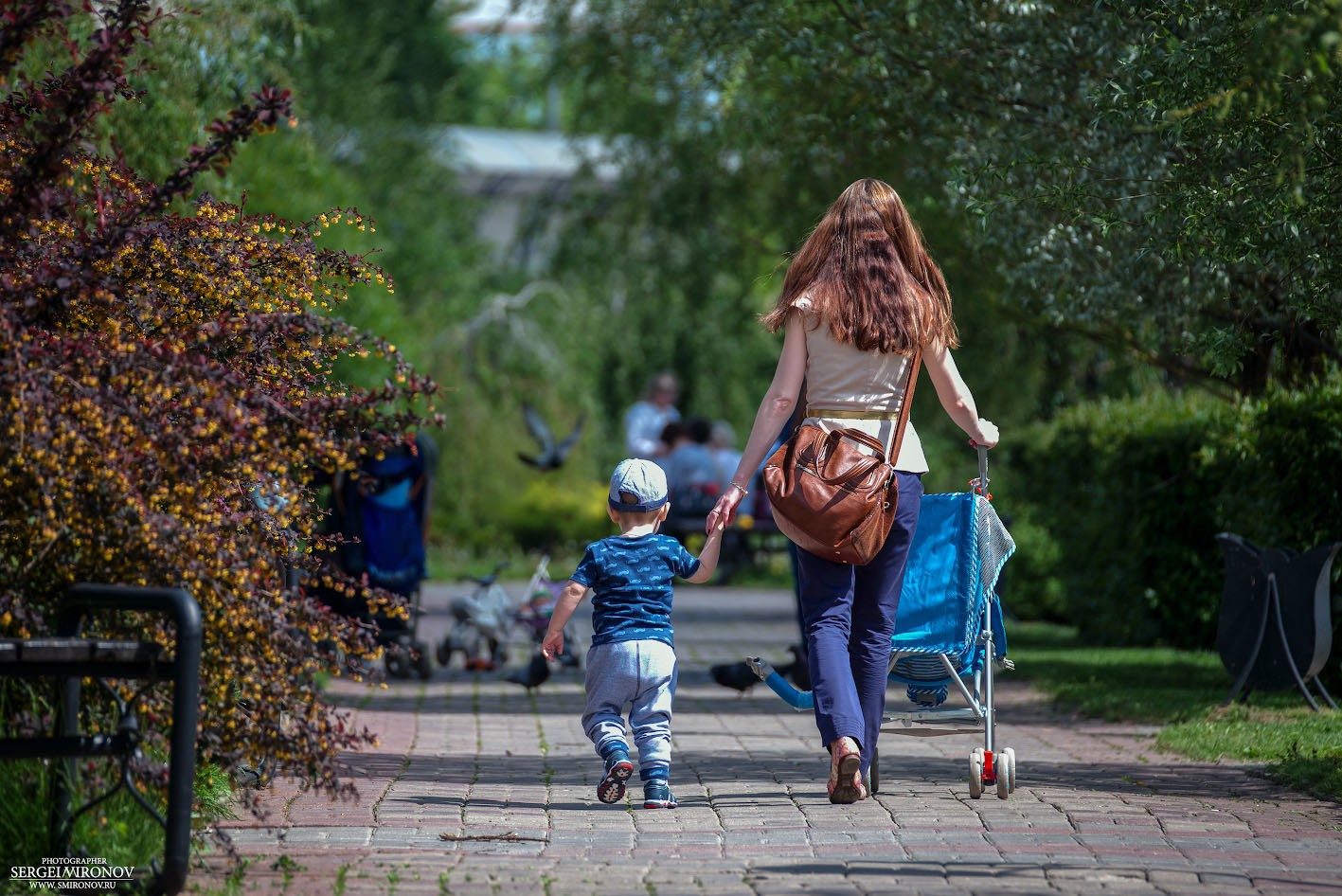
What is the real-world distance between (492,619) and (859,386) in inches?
225

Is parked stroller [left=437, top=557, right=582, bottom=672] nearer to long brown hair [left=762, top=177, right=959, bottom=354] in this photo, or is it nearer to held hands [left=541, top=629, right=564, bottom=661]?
held hands [left=541, top=629, right=564, bottom=661]

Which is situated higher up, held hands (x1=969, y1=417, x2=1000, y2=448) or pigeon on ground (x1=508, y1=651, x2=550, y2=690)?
held hands (x1=969, y1=417, x2=1000, y2=448)

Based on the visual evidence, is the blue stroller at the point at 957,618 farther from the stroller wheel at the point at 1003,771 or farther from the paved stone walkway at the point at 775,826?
the paved stone walkway at the point at 775,826

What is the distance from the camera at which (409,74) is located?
37000mm

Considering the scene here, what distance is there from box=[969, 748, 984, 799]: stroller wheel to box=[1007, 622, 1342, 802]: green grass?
1.31 metres

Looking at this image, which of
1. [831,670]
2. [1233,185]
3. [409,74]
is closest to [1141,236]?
[1233,185]

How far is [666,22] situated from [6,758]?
30.5 feet

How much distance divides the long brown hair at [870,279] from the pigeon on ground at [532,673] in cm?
344

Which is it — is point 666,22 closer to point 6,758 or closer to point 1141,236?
point 1141,236

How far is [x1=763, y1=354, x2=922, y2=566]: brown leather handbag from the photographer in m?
5.52

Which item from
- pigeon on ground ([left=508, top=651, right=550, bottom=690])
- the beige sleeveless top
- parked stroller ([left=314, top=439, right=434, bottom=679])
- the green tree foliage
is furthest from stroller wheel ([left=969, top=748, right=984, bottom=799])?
parked stroller ([left=314, top=439, right=434, bottom=679])

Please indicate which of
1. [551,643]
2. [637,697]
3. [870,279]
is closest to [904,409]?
[870,279]

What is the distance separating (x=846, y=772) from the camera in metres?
5.59

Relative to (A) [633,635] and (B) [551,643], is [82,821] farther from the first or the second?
(A) [633,635]
